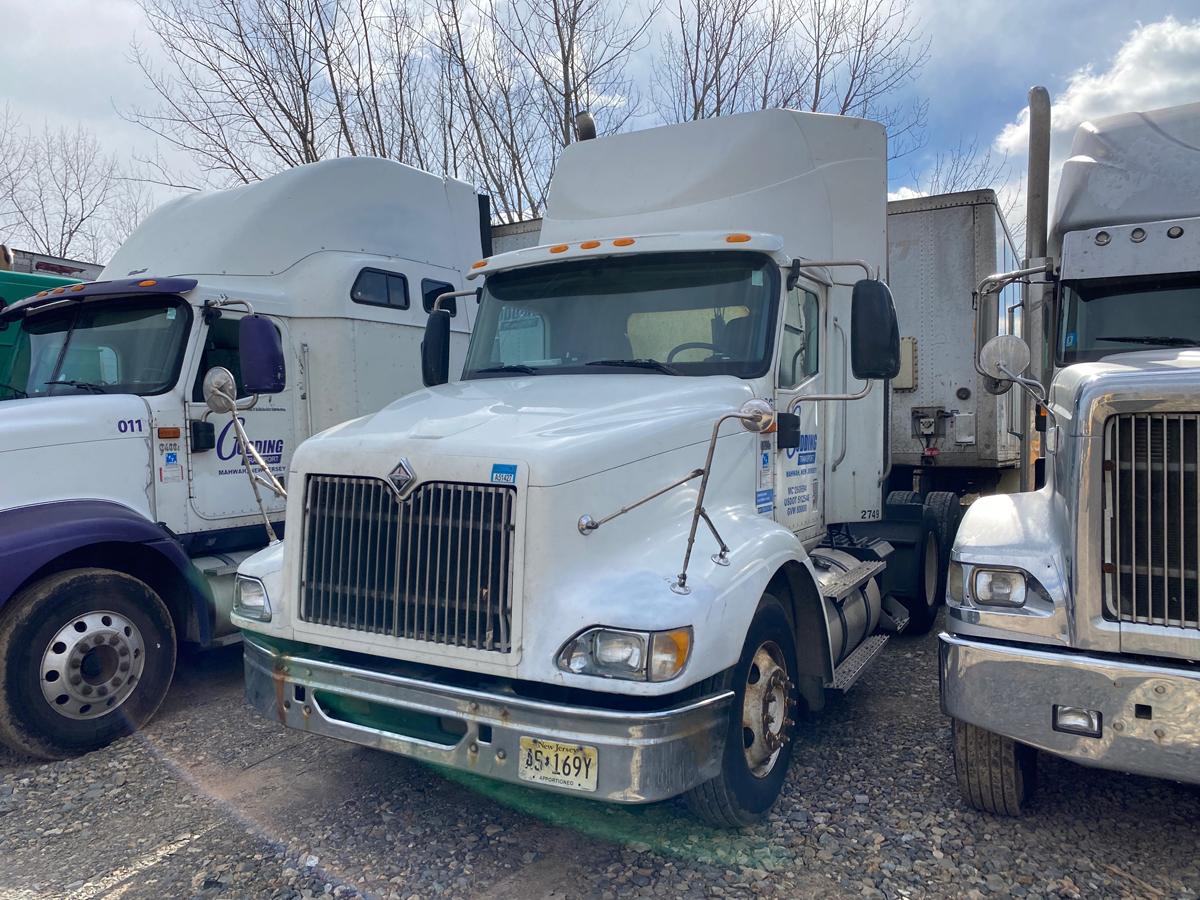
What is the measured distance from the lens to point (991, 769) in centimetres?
352

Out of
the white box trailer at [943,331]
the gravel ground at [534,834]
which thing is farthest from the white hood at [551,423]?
the white box trailer at [943,331]

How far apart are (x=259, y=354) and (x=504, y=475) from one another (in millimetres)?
2853

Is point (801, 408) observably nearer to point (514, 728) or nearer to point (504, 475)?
point (504, 475)

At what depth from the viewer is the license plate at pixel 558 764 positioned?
9.31 feet

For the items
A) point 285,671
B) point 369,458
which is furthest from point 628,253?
point 285,671

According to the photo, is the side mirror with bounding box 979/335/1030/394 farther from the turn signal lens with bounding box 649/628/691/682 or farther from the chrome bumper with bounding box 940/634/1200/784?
the turn signal lens with bounding box 649/628/691/682

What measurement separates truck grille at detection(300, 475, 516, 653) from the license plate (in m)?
0.35

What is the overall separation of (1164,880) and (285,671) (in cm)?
347

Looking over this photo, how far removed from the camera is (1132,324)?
4648 mm

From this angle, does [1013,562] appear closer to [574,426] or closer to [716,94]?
[574,426]

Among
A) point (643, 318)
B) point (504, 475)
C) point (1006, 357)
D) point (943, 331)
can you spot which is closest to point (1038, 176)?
point (943, 331)

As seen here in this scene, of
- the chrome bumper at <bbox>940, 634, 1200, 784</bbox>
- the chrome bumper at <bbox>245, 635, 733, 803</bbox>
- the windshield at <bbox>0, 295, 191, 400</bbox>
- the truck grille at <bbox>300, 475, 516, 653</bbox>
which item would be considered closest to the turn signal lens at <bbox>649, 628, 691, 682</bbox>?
the chrome bumper at <bbox>245, 635, 733, 803</bbox>

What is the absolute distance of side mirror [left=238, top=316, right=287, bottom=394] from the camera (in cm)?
521

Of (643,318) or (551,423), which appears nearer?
(551,423)
